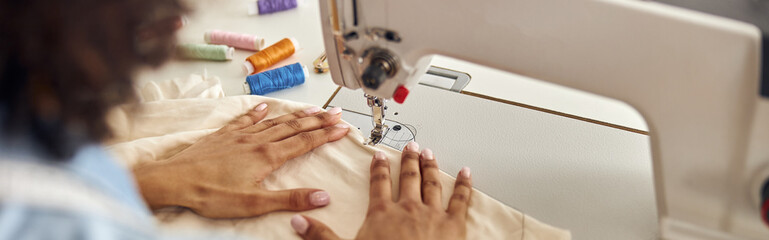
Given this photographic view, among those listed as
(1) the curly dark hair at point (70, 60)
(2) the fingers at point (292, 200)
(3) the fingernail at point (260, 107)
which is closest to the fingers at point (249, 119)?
(3) the fingernail at point (260, 107)

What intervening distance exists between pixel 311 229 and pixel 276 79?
0.63 m

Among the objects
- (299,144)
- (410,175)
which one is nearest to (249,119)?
(299,144)

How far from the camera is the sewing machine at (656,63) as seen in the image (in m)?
0.80

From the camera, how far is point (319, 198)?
3.70 feet

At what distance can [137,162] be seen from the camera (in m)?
1.20

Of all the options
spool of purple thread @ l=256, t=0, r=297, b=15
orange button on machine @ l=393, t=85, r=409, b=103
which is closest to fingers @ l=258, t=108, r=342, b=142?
orange button on machine @ l=393, t=85, r=409, b=103

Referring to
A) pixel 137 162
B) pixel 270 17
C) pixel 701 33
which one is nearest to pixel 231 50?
pixel 270 17

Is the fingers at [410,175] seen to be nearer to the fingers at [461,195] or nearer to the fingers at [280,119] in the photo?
the fingers at [461,195]

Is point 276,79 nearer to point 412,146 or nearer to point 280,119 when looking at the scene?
point 280,119

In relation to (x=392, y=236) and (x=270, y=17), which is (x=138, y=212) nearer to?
(x=392, y=236)

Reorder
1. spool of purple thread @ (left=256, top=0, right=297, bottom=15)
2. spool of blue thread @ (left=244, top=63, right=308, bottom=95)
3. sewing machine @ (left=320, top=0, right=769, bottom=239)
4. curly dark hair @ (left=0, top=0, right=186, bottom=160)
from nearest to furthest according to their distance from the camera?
curly dark hair @ (left=0, top=0, right=186, bottom=160)
sewing machine @ (left=320, top=0, right=769, bottom=239)
spool of blue thread @ (left=244, top=63, right=308, bottom=95)
spool of purple thread @ (left=256, top=0, right=297, bottom=15)

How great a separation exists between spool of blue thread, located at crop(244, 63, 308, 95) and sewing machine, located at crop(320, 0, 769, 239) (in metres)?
0.59

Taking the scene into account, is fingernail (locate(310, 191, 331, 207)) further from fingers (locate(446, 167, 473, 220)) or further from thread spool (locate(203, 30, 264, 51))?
thread spool (locate(203, 30, 264, 51))

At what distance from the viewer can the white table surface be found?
1.18 meters
